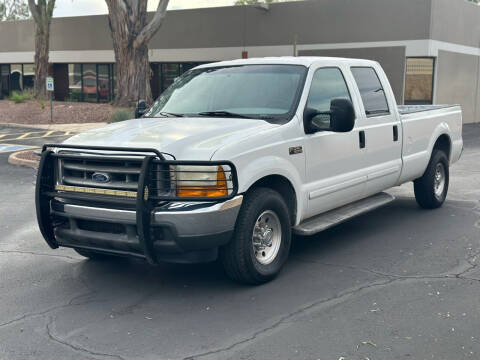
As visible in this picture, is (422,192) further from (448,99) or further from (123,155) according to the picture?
(448,99)

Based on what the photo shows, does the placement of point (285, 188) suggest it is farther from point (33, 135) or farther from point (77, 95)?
point (77, 95)

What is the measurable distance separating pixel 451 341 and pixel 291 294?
1.45 meters

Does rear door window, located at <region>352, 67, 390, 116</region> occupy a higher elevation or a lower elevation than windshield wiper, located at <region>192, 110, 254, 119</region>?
higher

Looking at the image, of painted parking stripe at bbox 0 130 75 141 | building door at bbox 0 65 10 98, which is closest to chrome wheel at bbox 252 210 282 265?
painted parking stripe at bbox 0 130 75 141

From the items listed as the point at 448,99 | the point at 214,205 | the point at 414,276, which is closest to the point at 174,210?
the point at 214,205

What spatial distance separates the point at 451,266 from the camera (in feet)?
20.2

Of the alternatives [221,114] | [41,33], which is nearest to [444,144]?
[221,114]

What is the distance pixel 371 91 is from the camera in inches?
290

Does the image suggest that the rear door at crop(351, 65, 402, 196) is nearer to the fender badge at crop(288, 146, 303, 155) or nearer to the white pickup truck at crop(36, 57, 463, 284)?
the white pickup truck at crop(36, 57, 463, 284)

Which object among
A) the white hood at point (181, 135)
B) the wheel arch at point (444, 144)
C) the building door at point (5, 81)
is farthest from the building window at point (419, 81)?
the building door at point (5, 81)

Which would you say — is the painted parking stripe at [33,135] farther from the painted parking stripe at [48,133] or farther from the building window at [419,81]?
the building window at [419,81]

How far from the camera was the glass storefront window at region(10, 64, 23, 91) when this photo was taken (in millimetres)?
37097

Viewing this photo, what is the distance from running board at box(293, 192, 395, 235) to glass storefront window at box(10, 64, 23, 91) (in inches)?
1314

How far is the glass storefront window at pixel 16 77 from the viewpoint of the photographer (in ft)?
122
